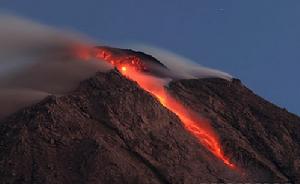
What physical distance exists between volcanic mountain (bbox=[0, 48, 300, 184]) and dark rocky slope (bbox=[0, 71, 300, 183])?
0.25 feet

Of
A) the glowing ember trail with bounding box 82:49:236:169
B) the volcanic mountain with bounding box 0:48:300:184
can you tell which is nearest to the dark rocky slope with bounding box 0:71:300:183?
the volcanic mountain with bounding box 0:48:300:184

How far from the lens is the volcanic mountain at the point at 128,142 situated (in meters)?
57.8

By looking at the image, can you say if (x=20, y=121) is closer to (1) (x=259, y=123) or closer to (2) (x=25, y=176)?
(2) (x=25, y=176)

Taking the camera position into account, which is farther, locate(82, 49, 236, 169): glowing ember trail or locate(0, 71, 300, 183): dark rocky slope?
locate(82, 49, 236, 169): glowing ember trail

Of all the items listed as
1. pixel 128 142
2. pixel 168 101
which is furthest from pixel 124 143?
pixel 168 101

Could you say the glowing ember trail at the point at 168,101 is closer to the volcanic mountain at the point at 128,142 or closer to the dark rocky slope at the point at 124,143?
the volcanic mountain at the point at 128,142

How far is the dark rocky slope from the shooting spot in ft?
189

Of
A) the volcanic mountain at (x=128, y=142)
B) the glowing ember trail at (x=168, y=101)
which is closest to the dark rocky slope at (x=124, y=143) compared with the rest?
the volcanic mountain at (x=128, y=142)

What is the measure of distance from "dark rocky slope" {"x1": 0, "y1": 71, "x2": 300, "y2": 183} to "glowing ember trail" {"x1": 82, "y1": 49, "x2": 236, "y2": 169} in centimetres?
111

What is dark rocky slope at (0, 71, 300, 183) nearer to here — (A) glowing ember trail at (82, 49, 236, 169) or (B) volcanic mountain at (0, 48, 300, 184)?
(B) volcanic mountain at (0, 48, 300, 184)

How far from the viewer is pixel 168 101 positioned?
7744 centimetres

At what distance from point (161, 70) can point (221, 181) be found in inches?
1262

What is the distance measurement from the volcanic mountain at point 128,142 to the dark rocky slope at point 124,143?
0.25 ft

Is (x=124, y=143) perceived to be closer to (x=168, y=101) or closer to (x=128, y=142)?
(x=128, y=142)
